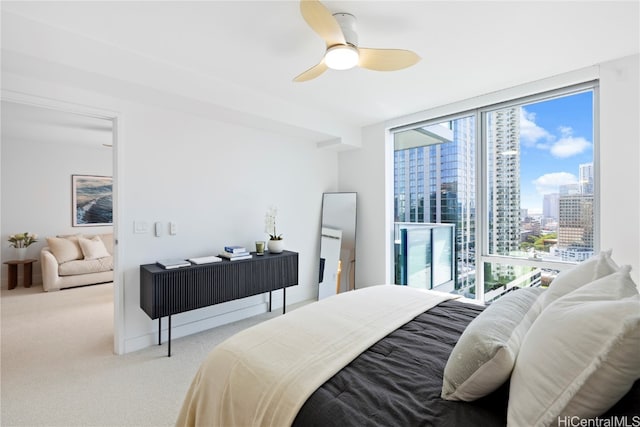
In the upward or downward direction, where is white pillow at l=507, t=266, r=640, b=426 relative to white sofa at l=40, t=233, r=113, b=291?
upward

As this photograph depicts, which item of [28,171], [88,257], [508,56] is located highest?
[508,56]

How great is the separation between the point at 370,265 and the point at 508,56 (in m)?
2.79

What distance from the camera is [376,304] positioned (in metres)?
1.92

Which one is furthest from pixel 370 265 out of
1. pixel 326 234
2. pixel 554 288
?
pixel 554 288

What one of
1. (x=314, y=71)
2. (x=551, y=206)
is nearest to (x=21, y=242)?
(x=314, y=71)

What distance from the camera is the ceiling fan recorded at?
1.65 meters

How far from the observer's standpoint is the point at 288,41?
7.13 feet

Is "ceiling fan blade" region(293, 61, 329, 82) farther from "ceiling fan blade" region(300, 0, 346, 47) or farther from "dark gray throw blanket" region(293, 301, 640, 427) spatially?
"dark gray throw blanket" region(293, 301, 640, 427)

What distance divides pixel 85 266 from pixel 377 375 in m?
5.52

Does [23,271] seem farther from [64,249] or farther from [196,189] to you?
[196,189]

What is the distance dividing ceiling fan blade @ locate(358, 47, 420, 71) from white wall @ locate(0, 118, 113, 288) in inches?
196

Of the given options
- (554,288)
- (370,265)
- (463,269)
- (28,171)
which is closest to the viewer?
(554,288)

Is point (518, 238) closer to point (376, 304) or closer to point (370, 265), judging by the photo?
point (370, 265)

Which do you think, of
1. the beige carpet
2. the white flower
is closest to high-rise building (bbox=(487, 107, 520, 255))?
the white flower
